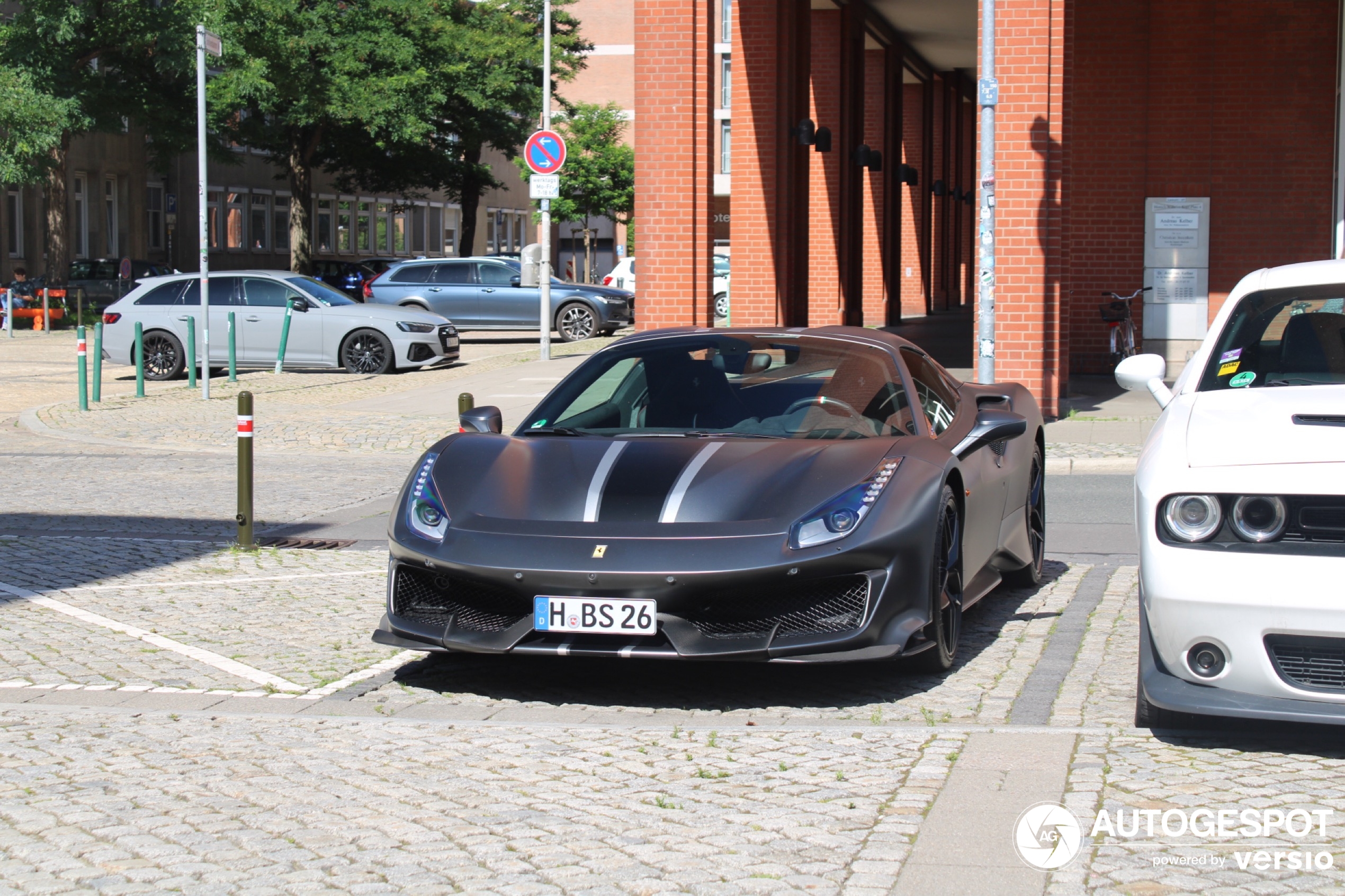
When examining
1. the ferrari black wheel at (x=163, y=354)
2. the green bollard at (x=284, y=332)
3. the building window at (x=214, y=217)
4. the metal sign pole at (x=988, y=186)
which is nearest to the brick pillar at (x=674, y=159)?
the metal sign pole at (x=988, y=186)

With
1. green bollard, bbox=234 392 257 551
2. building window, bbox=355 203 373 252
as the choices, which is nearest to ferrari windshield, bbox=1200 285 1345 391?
green bollard, bbox=234 392 257 551

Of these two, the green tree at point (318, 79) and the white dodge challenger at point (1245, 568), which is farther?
A: the green tree at point (318, 79)

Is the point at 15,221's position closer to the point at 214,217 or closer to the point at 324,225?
the point at 214,217

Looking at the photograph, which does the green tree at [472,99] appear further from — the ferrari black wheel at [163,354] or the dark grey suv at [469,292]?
the ferrari black wheel at [163,354]

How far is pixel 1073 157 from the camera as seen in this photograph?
65.6 ft

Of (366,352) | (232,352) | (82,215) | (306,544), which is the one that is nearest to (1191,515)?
(306,544)

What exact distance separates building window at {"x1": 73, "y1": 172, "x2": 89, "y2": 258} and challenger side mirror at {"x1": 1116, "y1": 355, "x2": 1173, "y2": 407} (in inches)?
2117

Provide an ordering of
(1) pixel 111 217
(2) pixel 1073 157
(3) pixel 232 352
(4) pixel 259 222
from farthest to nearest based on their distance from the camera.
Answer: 1. (4) pixel 259 222
2. (1) pixel 111 217
3. (3) pixel 232 352
4. (2) pixel 1073 157

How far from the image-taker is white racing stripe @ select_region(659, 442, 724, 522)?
5301 millimetres

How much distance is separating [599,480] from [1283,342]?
2.53 meters

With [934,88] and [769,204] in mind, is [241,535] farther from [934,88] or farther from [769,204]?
[934,88]

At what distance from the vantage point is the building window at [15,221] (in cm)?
5053

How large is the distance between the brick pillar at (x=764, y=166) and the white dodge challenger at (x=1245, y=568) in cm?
1894

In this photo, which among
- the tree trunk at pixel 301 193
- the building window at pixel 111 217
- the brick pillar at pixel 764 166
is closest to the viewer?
the brick pillar at pixel 764 166
